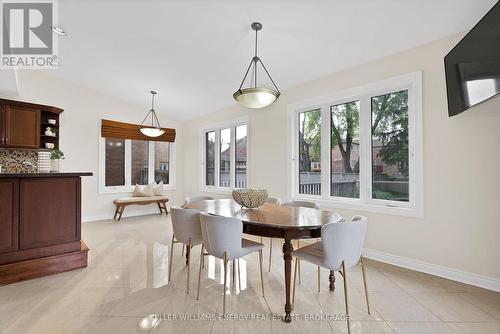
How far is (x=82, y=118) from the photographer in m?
5.42

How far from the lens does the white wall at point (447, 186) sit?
2357 mm

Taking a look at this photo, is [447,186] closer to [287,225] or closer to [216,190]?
[287,225]

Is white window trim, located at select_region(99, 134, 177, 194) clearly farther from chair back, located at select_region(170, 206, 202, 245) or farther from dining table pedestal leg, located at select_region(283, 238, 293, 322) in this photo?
dining table pedestal leg, located at select_region(283, 238, 293, 322)

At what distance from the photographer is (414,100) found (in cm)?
282

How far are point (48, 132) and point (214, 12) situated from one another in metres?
4.11

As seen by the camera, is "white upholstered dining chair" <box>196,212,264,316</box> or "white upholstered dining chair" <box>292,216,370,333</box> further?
A: "white upholstered dining chair" <box>196,212,264,316</box>

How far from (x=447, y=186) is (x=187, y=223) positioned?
2.72 meters

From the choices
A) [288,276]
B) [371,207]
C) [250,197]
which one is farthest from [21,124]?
[371,207]

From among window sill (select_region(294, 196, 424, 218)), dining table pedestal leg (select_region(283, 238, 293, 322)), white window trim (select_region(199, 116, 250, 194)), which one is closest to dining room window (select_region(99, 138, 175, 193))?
white window trim (select_region(199, 116, 250, 194))

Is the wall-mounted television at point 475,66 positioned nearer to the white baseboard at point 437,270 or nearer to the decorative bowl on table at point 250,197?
the white baseboard at point 437,270

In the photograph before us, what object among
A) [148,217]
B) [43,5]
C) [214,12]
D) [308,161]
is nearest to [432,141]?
[308,161]

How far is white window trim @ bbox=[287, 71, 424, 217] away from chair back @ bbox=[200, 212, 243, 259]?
2.01 meters

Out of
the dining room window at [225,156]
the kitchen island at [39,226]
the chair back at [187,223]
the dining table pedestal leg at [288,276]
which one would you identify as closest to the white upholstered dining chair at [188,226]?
the chair back at [187,223]

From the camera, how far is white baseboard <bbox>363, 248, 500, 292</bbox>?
2361 millimetres
